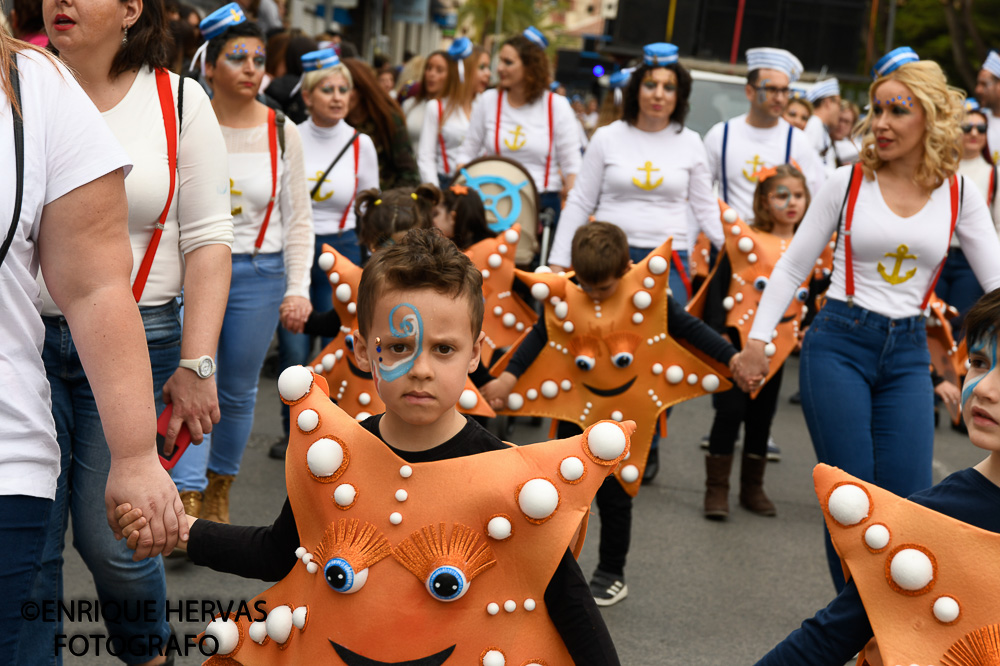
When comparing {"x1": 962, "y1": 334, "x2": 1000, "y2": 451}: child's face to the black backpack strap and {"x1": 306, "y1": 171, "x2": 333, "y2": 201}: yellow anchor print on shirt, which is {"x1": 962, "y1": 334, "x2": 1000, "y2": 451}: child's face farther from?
{"x1": 306, "y1": 171, "x2": 333, "y2": 201}: yellow anchor print on shirt

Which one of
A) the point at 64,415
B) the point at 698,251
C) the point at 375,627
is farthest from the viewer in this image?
the point at 698,251

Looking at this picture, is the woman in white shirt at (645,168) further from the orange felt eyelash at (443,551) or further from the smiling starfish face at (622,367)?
the orange felt eyelash at (443,551)

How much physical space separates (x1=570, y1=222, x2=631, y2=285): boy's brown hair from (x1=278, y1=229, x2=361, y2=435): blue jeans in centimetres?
190

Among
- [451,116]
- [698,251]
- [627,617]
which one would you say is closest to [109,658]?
[627,617]

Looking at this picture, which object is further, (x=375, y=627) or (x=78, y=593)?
(x=78, y=593)

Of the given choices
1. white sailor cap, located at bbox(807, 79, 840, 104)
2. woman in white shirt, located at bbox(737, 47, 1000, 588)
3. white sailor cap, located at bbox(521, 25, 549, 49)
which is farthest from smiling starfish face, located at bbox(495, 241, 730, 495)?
white sailor cap, located at bbox(807, 79, 840, 104)

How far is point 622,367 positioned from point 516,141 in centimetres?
316

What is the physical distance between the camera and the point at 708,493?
589 cm

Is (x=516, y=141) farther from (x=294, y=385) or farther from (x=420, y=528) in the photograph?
(x=420, y=528)

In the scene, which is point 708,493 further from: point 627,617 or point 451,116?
point 451,116

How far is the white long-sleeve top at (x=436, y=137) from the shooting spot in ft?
26.5

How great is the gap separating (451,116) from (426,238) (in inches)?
241

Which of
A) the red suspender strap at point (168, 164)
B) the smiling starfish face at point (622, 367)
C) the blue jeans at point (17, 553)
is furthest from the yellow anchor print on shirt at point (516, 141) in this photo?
the blue jeans at point (17, 553)

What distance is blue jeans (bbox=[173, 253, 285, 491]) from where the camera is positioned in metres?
4.66
